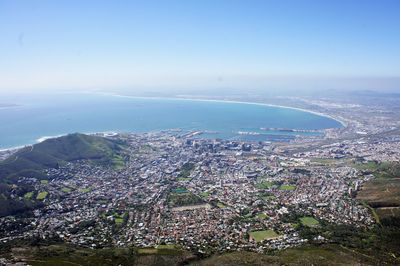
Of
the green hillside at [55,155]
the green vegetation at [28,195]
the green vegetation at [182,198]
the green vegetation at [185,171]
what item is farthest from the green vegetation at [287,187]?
the green vegetation at [28,195]

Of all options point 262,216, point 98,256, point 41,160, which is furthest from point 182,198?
point 41,160

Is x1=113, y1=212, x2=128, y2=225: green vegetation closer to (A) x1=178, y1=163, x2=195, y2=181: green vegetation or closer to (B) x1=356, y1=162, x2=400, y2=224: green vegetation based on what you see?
(A) x1=178, y1=163, x2=195, y2=181: green vegetation

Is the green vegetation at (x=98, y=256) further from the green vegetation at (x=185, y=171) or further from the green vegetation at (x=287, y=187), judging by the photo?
the green vegetation at (x=185, y=171)

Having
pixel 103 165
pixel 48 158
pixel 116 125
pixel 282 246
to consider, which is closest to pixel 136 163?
pixel 103 165

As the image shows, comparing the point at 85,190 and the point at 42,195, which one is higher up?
the point at 42,195

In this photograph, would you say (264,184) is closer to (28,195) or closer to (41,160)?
(28,195)

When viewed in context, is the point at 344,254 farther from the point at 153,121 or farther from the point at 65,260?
the point at 153,121
